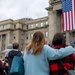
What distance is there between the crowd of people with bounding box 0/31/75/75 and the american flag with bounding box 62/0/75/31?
2053cm

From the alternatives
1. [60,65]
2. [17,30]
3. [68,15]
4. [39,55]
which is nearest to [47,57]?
[39,55]

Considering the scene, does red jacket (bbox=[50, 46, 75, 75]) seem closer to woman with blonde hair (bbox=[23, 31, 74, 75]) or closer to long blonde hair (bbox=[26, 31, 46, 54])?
woman with blonde hair (bbox=[23, 31, 74, 75])

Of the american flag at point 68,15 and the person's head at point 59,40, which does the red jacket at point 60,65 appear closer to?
the person's head at point 59,40

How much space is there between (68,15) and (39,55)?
21862mm

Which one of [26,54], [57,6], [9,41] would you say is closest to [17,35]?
[9,41]

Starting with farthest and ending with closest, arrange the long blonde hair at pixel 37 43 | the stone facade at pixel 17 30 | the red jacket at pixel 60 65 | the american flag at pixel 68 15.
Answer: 1. the stone facade at pixel 17 30
2. the american flag at pixel 68 15
3. the long blonde hair at pixel 37 43
4. the red jacket at pixel 60 65

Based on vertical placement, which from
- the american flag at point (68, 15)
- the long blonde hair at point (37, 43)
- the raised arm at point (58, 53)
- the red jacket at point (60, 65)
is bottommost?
the red jacket at point (60, 65)

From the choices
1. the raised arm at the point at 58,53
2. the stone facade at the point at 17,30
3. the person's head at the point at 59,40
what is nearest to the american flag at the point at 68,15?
the person's head at the point at 59,40

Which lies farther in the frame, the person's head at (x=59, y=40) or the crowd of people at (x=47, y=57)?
the person's head at (x=59, y=40)

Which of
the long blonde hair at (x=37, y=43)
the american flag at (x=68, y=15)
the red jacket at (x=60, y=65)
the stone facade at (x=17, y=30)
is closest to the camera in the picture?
the red jacket at (x=60, y=65)

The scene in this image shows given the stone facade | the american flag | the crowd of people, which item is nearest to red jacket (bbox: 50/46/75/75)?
the crowd of people

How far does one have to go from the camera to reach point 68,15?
26.0 meters

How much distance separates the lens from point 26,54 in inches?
185

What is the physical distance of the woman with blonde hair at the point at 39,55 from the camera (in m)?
4.43
